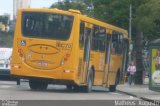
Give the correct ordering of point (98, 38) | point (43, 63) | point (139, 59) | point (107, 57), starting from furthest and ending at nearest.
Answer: point (139, 59), point (107, 57), point (98, 38), point (43, 63)

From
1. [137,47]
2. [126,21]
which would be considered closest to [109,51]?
[137,47]

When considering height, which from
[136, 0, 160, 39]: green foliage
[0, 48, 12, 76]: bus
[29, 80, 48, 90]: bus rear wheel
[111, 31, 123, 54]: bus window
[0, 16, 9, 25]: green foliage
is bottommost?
[29, 80, 48, 90]: bus rear wheel

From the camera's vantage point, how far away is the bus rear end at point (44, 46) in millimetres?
26250

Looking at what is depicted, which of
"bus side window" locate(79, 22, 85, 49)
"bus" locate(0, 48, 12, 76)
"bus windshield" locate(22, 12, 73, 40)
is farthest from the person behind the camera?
"bus" locate(0, 48, 12, 76)

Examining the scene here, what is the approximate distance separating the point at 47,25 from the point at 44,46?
0.91m

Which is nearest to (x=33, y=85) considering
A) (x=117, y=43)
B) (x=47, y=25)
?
(x=47, y=25)

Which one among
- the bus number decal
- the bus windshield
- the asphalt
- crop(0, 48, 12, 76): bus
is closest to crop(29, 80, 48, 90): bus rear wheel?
the bus windshield

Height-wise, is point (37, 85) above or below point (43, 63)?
below

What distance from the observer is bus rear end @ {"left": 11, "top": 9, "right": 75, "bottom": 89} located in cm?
2625

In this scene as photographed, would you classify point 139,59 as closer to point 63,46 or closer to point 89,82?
point 89,82

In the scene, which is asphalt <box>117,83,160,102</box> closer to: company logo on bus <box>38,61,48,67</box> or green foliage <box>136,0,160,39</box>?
company logo on bus <box>38,61,48,67</box>

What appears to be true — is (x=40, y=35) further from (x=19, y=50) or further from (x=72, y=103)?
(x=72, y=103)

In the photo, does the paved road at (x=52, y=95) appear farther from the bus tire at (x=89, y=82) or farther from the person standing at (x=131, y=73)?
the person standing at (x=131, y=73)

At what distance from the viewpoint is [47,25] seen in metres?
26.4
